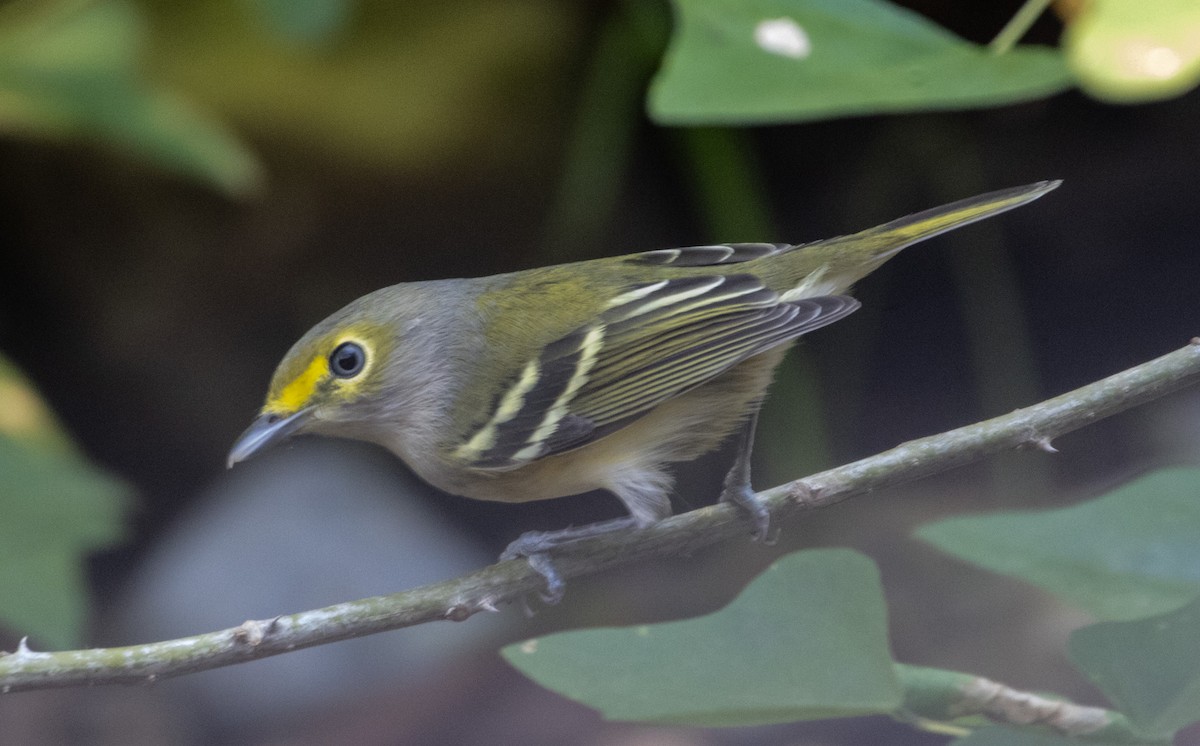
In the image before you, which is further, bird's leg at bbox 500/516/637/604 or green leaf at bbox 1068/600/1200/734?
bird's leg at bbox 500/516/637/604

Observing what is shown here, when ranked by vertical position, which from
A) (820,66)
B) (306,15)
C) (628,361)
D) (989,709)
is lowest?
(989,709)

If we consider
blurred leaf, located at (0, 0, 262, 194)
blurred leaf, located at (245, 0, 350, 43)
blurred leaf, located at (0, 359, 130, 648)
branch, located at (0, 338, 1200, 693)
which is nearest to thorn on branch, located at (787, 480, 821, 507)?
branch, located at (0, 338, 1200, 693)

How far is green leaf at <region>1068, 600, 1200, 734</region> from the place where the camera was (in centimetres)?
38

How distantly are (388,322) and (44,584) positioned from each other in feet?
1.74

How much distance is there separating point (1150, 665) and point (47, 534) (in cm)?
109

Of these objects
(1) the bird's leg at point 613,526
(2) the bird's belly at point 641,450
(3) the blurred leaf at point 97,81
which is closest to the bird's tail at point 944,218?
(2) the bird's belly at point 641,450

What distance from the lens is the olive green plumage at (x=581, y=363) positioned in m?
0.82

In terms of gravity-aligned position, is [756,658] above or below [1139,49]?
below

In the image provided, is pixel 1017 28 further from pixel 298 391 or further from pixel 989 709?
pixel 298 391

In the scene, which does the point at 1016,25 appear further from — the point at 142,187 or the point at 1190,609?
the point at 142,187

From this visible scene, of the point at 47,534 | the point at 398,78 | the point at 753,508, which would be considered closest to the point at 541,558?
the point at 753,508

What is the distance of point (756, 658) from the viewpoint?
0.42 metres

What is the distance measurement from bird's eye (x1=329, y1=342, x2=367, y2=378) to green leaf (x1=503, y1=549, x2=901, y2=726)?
36 centimetres

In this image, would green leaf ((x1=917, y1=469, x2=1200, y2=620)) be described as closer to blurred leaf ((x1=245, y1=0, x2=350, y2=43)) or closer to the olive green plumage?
the olive green plumage
